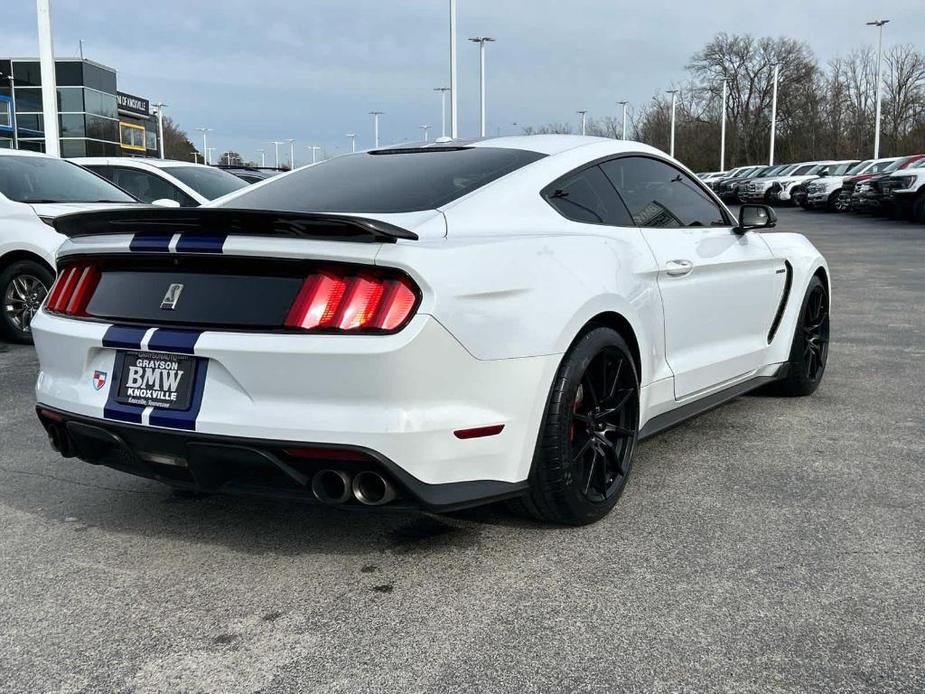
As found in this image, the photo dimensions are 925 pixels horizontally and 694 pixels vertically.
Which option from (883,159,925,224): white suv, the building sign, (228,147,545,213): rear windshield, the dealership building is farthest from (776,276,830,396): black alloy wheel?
the building sign

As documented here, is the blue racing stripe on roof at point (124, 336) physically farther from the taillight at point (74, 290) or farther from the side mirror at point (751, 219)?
the side mirror at point (751, 219)

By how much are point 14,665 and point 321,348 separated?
117cm

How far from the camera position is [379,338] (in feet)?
9.12

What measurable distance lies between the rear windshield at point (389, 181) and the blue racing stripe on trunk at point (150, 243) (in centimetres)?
49

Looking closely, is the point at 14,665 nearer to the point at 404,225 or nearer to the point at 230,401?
the point at 230,401

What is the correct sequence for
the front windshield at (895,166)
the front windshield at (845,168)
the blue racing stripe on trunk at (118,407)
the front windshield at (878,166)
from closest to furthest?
the blue racing stripe on trunk at (118,407), the front windshield at (895,166), the front windshield at (878,166), the front windshield at (845,168)

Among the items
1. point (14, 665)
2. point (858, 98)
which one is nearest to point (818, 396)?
point (14, 665)

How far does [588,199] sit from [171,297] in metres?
1.68

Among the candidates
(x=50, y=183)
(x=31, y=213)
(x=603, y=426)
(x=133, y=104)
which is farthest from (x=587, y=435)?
(x=133, y=104)

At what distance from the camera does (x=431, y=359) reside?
2.82 meters

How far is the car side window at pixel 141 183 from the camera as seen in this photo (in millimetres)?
11086

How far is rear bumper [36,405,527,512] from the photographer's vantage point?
284 centimetres

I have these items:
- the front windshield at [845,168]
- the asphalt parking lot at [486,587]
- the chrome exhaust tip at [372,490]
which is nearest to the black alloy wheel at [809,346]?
the asphalt parking lot at [486,587]

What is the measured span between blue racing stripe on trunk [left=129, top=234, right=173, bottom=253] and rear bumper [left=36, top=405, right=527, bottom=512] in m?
0.57
